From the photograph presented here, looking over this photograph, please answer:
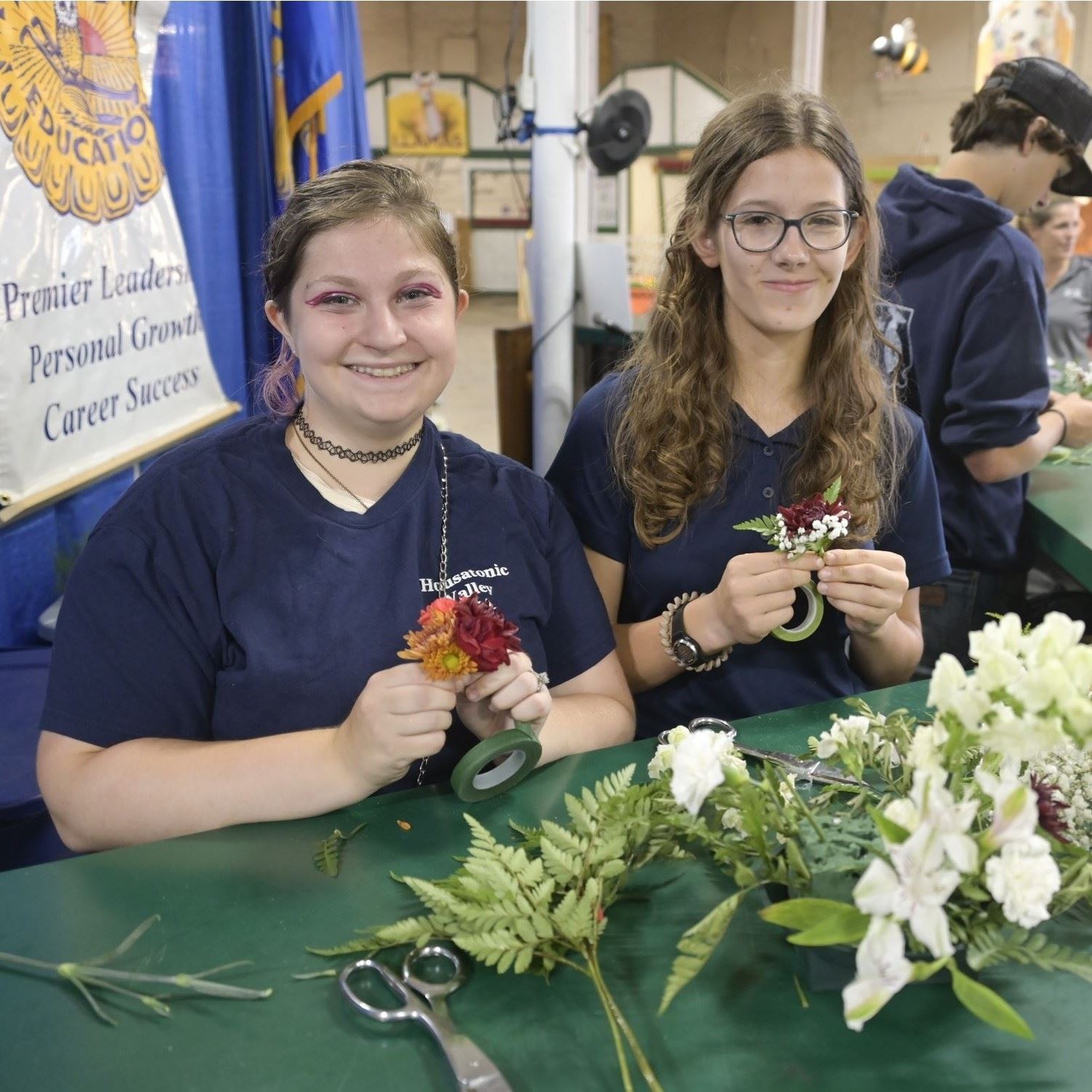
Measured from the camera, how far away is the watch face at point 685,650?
1907mm

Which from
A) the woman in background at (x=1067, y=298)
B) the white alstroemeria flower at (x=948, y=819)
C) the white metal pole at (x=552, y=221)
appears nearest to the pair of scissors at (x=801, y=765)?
the white alstroemeria flower at (x=948, y=819)

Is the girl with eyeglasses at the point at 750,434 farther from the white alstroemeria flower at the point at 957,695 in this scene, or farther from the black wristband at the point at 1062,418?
the black wristband at the point at 1062,418

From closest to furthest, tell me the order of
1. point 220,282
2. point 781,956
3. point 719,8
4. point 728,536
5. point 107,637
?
point 781,956 → point 107,637 → point 728,536 → point 220,282 → point 719,8

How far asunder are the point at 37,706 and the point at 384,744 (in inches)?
48.4

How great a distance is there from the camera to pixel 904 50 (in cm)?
768

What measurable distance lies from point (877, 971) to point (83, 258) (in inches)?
104

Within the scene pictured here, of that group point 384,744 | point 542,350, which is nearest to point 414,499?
point 384,744

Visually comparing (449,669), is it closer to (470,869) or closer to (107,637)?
(470,869)

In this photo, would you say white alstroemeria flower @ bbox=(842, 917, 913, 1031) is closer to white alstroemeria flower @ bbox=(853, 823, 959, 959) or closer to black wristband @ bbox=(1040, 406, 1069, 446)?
white alstroemeria flower @ bbox=(853, 823, 959, 959)

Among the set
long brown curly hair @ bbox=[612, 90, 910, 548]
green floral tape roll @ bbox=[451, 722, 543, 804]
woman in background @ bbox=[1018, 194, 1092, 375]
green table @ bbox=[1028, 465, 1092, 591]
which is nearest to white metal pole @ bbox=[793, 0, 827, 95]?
woman in background @ bbox=[1018, 194, 1092, 375]

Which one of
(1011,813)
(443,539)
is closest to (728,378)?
(443,539)

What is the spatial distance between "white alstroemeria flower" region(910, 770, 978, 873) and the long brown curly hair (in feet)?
3.62

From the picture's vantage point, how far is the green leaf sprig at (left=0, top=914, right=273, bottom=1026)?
1.08 m

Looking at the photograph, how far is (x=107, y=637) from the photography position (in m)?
1.46
